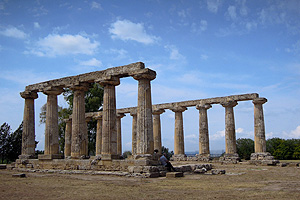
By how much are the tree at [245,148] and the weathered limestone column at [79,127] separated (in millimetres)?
38614

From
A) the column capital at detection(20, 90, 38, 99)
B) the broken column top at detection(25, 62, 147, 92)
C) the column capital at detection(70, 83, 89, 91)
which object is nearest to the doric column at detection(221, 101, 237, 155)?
the broken column top at detection(25, 62, 147, 92)

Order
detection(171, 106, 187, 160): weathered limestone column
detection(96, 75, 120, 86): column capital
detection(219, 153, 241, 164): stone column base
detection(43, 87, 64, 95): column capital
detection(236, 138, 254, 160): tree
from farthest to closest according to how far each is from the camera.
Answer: detection(236, 138, 254, 160): tree, detection(171, 106, 187, 160): weathered limestone column, detection(219, 153, 241, 164): stone column base, detection(43, 87, 64, 95): column capital, detection(96, 75, 120, 86): column capital

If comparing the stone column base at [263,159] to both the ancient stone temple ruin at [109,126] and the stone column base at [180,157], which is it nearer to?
the ancient stone temple ruin at [109,126]

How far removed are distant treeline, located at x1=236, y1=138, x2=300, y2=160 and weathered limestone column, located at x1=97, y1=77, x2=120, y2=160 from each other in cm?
3902

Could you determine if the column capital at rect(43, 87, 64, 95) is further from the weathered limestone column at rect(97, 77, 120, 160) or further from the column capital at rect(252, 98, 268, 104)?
the column capital at rect(252, 98, 268, 104)

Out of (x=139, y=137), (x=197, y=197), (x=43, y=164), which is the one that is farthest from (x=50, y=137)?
(x=197, y=197)

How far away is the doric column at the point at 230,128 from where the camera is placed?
3140 centimetres

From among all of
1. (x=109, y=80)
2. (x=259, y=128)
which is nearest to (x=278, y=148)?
(x=259, y=128)

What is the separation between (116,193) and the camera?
1083 cm

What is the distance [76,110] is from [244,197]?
15.9 meters

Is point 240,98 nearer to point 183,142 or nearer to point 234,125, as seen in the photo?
point 234,125

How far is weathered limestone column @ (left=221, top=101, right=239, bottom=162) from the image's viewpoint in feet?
103

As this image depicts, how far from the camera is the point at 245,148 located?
54281 millimetres

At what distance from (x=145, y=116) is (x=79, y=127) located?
257 inches
